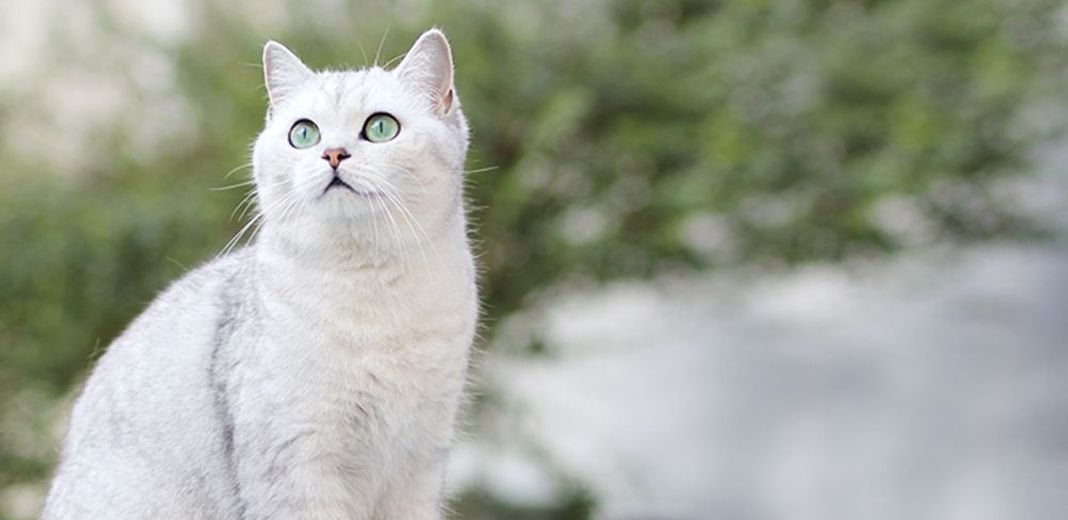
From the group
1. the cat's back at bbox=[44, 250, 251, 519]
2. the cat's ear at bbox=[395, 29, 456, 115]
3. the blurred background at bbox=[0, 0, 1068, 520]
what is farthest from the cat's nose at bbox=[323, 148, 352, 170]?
the blurred background at bbox=[0, 0, 1068, 520]

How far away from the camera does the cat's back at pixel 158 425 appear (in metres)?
1.50

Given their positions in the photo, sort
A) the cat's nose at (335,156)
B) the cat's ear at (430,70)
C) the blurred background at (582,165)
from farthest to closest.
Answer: the blurred background at (582,165) < the cat's ear at (430,70) < the cat's nose at (335,156)

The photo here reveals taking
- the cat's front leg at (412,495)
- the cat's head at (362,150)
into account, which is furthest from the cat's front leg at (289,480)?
the cat's head at (362,150)

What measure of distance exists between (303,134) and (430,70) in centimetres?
17

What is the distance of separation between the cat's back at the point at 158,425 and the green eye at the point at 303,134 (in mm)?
221

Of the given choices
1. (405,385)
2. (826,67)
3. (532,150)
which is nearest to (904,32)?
(826,67)

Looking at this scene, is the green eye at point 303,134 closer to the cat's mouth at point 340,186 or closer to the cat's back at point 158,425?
the cat's mouth at point 340,186

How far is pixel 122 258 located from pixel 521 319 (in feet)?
4.22

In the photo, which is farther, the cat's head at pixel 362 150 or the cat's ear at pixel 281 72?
the cat's ear at pixel 281 72

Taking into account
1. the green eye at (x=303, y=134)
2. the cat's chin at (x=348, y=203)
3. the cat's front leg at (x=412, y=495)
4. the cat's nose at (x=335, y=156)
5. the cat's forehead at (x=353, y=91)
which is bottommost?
the cat's front leg at (x=412, y=495)

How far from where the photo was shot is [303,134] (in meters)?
1.45

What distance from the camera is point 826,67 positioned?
406 cm

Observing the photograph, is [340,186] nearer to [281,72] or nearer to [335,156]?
[335,156]

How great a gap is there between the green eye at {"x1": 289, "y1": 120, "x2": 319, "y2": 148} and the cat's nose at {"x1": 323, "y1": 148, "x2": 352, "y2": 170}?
5 centimetres
